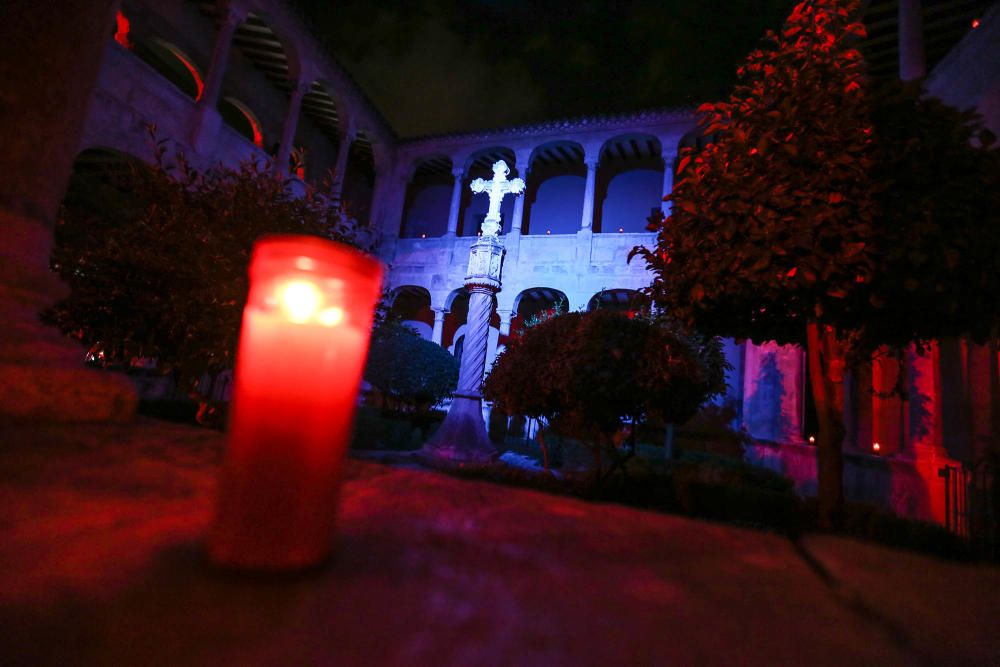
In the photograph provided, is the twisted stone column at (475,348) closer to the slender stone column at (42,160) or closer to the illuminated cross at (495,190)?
the illuminated cross at (495,190)

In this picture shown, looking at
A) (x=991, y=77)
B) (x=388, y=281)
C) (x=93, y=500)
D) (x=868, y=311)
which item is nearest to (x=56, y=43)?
(x=93, y=500)

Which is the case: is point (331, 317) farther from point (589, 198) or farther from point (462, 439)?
point (589, 198)

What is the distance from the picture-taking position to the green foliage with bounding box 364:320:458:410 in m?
13.9

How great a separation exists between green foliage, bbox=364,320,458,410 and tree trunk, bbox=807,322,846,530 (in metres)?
11.4

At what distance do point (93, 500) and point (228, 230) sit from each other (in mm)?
4003

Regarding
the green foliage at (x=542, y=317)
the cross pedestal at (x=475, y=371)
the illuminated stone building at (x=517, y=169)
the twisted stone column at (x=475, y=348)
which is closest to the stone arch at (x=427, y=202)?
the illuminated stone building at (x=517, y=169)

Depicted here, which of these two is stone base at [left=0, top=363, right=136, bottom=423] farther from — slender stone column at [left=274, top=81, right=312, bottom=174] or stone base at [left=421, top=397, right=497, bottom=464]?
slender stone column at [left=274, top=81, right=312, bottom=174]

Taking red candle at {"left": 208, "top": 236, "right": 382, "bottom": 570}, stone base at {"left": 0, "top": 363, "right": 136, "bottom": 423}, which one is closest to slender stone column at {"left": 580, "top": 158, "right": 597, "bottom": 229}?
stone base at {"left": 0, "top": 363, "right": 136, "bottom": 423}

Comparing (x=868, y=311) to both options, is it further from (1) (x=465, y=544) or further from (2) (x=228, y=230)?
(2) (x=228, y=230)

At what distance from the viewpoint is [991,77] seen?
5.64 meters

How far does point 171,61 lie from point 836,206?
16902mm

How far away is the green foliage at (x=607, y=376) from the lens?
4.91 metres

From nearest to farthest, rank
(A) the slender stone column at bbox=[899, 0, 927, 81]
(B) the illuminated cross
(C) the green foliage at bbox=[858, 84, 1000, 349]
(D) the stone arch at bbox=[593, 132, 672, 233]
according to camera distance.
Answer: (C) the green foliage at bbox=[858, 84, 1000, 349]
(A) the slender stone column at bbox=[899, 0, 927, 81]
(B) the illuminated cross
(D) the stone arch at bbox=[593, 132, 672, 233]

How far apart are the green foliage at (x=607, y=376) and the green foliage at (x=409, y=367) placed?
857 centimetres
